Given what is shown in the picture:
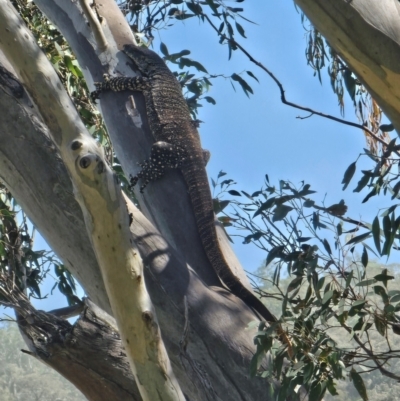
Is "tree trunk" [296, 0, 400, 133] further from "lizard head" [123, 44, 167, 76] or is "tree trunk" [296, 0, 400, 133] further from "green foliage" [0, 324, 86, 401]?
"green foliage" [0, 324, 86, 401]

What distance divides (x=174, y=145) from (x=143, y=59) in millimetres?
805

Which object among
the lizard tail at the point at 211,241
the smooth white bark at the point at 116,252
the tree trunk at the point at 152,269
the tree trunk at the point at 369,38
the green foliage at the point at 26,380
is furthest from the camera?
the green foliage at the point at 26,380

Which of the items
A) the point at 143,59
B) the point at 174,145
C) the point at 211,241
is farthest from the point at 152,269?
the point at 143,59

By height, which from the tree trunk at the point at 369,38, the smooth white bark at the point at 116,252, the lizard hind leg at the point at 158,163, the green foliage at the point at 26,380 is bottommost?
the smooth white bark at the point at 116,252

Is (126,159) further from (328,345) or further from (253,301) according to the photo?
(328,345)

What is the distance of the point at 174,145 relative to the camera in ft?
13.7

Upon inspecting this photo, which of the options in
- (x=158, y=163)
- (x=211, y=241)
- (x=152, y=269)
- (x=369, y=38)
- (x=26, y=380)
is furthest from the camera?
(x=26, y=380)

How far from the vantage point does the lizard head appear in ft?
14.4

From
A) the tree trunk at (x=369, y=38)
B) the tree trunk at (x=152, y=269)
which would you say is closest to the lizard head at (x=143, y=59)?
the tree trunk at (x=152, y=269)

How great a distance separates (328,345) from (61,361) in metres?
1.25

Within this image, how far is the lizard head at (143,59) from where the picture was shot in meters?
4.39

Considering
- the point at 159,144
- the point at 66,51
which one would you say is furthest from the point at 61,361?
the point at 66,51

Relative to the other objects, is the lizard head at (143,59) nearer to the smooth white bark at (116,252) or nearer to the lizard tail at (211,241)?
the lizard tail at (211,241)

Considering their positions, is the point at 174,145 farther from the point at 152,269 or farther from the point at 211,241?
the point at 152,269
